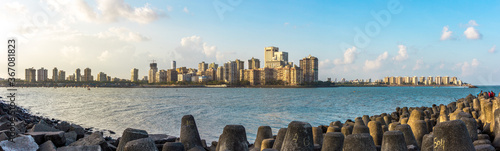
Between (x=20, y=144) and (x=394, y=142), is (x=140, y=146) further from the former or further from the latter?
(x=20, y=144)

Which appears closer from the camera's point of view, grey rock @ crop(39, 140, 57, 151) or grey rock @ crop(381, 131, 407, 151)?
grey rock @ crop(381, 131, 407, 151)

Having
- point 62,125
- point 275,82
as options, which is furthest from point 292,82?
point 62,125

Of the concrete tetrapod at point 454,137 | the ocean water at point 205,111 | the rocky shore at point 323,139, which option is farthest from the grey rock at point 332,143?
the ocean water at point 205,111

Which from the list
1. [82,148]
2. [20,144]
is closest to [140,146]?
[82,148]

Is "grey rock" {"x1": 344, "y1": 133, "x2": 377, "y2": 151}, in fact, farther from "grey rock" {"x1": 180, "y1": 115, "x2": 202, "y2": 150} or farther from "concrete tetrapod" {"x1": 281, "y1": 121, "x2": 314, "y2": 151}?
"grey rock" {"x1": 180, "y1": 115, "x2": 202, "y2": 150}

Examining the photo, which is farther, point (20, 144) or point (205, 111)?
point (205, 111)

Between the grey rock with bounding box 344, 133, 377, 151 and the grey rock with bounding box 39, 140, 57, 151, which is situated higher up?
the grey rock with bounding box 344, 133, 377, 151

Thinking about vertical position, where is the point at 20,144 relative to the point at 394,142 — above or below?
below

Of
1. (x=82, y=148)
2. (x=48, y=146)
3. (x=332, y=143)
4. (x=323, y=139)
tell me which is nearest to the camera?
(x=332, y=143)

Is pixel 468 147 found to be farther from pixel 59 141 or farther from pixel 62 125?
pixel 62 125

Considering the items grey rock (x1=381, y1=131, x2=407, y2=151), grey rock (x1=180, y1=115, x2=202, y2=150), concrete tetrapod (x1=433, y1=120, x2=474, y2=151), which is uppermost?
concrete tetrapod (x1=433, y1=120, x2=474, y2=151)

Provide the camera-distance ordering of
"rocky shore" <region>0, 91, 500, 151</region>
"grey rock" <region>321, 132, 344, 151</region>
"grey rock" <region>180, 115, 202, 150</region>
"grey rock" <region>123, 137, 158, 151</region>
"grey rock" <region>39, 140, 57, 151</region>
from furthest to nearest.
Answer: "grey rock" <region>39, 140, 57, 151</region>
"grey rock" <region>180, 115, 202, 150</region>
"grey rock" <region>321, 132, 344, 151</region>
"grey rock" <region>123, 137, 158, 151</region>
"rocky shore" <region>0, 91, 500, 151</region>

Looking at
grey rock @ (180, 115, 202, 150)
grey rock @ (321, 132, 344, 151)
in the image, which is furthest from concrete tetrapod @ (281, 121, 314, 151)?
grey rock @ (180, 115, 202, 150)

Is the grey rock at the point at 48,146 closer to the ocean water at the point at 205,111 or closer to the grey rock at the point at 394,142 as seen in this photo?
the grey rock at the point at 394,142
